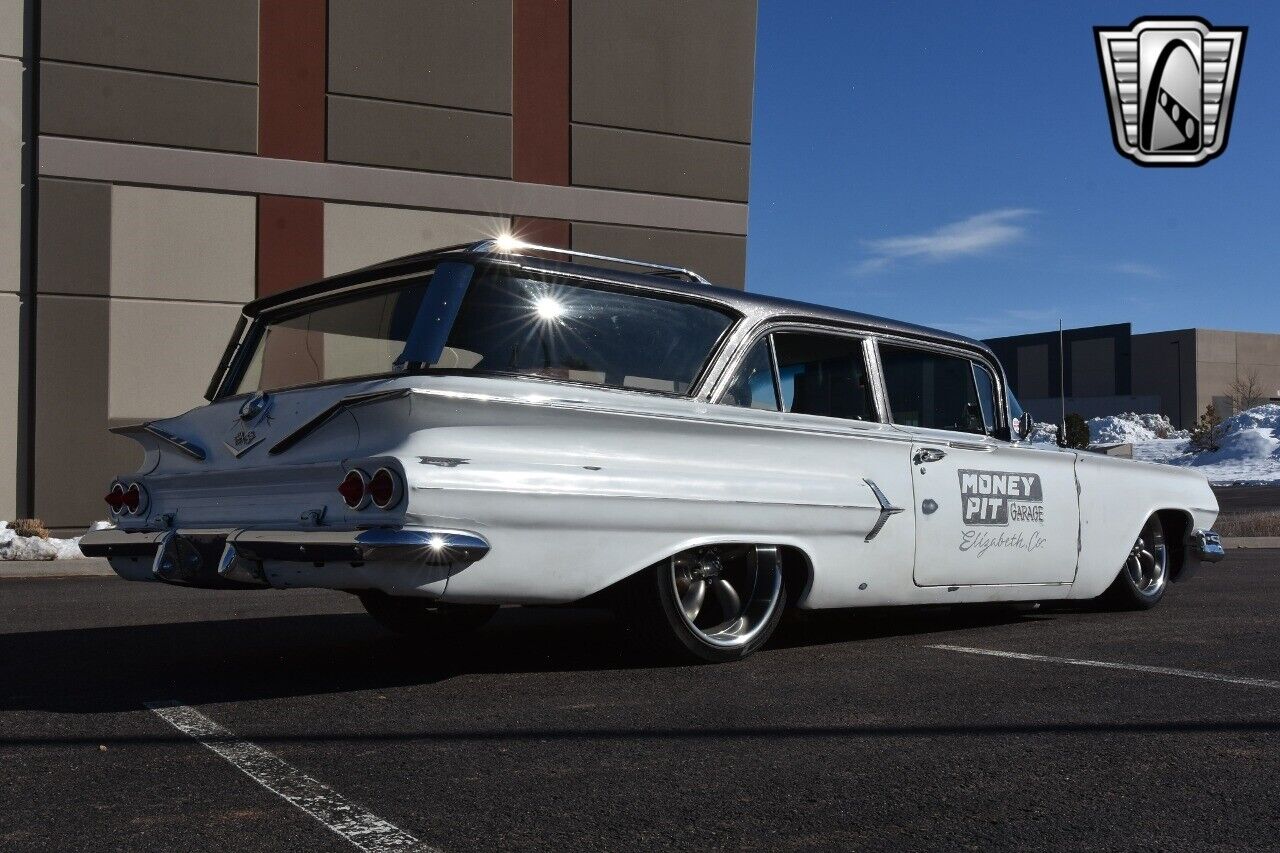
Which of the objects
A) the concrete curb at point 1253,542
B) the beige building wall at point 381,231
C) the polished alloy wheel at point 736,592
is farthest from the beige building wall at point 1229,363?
the polished alloy wheel at point 736,592

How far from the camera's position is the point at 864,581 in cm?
625

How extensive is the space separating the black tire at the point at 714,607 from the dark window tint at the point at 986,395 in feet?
6.60

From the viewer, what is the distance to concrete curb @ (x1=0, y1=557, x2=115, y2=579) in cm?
1249

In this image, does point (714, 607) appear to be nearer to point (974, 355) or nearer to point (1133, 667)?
point (1133, 667)

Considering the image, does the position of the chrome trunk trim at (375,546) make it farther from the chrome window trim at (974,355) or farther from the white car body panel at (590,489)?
the chrome window trim at (974,355)

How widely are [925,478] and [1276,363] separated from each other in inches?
3754

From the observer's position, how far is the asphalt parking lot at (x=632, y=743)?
3.24 meters

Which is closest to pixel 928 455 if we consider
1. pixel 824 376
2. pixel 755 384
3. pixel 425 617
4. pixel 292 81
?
pixel 824 376

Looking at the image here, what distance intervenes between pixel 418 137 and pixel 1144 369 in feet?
264

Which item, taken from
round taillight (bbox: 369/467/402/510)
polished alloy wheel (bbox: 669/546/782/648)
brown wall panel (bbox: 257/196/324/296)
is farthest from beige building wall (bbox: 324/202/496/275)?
round taillight (bbox: 369/467/402/510)

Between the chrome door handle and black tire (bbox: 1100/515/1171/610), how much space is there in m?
2.08

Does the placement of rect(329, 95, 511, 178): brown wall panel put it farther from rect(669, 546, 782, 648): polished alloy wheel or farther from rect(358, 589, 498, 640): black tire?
rect(669, 546, 782, 648): polished alloy wheel

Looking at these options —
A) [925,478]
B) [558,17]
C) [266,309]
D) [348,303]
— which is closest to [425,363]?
[348,303]

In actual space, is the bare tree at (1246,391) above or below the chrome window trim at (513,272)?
above
